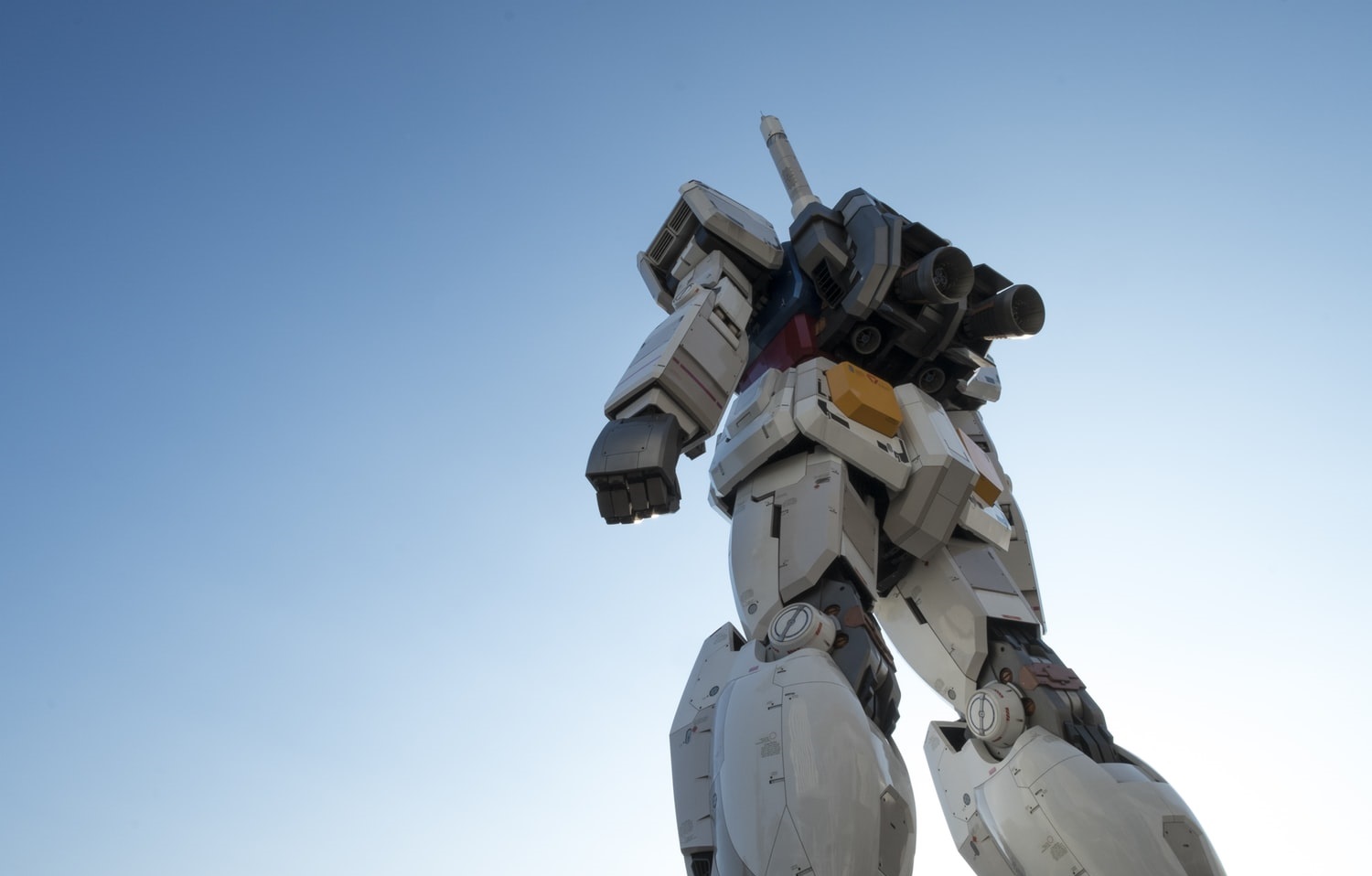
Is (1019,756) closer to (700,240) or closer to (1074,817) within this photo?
(1074,817)

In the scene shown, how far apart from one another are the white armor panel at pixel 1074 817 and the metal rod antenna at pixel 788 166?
3.79 meters

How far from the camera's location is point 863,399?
17.7 feet

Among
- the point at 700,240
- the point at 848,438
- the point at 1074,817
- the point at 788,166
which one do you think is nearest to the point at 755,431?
the point at 848,438

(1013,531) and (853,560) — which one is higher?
(1013,531)

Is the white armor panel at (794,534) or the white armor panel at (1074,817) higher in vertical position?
the white armor panel at (794,534)

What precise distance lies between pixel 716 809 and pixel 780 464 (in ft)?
6.78

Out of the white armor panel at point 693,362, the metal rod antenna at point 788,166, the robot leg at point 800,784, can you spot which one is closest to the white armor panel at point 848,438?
the white armor panel at point 693,362

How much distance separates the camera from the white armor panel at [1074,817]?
4.02 m

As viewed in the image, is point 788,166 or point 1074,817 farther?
point 788,166

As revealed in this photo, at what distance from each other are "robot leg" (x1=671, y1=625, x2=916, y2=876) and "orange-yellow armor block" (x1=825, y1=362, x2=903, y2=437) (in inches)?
65.3

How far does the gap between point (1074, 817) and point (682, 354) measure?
2919mm

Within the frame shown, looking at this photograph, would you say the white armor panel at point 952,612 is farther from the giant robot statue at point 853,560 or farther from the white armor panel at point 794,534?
the white armor panel at point 794,534

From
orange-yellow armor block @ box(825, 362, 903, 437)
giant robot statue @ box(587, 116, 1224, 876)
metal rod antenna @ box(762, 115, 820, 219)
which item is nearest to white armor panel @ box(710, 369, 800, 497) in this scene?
giant robot statue @ box(587, 116, 1224, 876)

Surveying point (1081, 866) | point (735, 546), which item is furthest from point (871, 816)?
point (735, 546)
